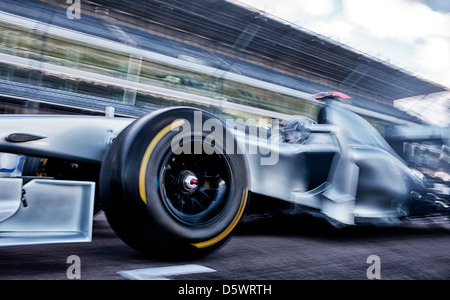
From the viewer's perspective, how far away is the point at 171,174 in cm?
237

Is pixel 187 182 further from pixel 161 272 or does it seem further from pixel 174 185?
pixel 161 272

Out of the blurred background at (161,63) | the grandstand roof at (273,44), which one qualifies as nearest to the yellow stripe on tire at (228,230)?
the blurred background at (161,63)

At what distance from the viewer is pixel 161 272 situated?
1999 mm

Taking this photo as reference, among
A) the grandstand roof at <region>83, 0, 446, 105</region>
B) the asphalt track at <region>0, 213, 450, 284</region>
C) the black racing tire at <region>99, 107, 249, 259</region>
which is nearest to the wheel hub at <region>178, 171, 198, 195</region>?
the black racing tire at <region>99, 107, 249, 259</region>

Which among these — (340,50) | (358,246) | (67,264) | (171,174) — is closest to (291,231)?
(358,246)

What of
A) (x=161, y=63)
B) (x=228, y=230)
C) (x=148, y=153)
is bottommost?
(x=228, y=230)

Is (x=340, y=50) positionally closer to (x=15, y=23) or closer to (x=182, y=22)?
(x=182, y=22)

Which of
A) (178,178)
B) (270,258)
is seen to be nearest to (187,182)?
(178,178)

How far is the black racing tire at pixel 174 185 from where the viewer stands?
208cm

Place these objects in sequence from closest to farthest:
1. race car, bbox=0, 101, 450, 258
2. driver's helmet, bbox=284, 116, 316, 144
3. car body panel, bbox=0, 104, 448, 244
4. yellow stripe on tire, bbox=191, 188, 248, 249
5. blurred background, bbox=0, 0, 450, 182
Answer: race car, bbox=0, 101, 450, 258 < yellow stripe on tire, bbox=191, 188, 248, 249 < car body panel, bbox=0, 104, 448, 244 < driver's helmet, bbox=284, 116, 316, 144 < blurred background, bbox=0, 0, 450, 182

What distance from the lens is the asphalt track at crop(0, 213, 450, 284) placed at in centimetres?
205

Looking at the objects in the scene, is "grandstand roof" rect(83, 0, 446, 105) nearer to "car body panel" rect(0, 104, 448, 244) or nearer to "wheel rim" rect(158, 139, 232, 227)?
"car body panel" rect(0, 104, 448, 244)

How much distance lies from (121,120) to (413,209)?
8.44 ft

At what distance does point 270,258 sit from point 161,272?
2.64 feet
